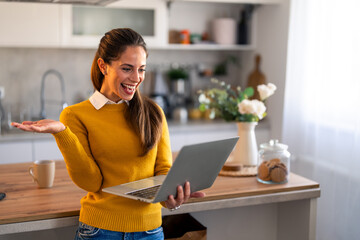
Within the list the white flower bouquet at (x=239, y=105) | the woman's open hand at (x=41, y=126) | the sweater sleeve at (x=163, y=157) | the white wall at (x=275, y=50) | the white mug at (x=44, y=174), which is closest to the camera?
the woman's open hand at (x=41, y=126)

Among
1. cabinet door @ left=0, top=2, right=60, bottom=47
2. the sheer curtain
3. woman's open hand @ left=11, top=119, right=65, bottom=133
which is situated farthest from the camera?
cabinet door @ left=0, top=2, right=60, bottom=47

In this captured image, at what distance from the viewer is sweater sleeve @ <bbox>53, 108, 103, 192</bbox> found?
1385mm

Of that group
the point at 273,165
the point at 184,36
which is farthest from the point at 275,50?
the point at 273,165

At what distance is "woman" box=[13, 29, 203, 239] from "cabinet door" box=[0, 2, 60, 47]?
80.4 inches

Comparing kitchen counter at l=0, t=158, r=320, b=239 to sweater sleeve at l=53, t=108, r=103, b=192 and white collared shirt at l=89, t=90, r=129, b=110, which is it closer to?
sweater sleeve at l=53, t=108, r=103, b=192

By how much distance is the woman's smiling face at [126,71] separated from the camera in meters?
1.47

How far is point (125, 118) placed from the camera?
1563 millimetres

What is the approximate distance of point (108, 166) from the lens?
59.6 inches

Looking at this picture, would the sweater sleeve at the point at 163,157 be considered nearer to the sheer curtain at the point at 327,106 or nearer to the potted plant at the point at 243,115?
the potted plant at the point at 243,115

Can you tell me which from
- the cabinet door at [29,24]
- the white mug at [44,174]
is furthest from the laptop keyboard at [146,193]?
the cabinet door at [29,24]

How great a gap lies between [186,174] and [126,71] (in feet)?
1.29

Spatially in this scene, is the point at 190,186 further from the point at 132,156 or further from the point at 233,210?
the point at 233,210

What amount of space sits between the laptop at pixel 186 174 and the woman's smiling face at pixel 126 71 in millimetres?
299

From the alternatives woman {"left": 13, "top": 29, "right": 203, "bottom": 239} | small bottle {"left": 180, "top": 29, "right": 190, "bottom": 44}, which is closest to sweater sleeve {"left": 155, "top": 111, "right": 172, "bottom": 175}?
woman {"left": 13, "top": 29, "right": 203, "bottom": 239}
